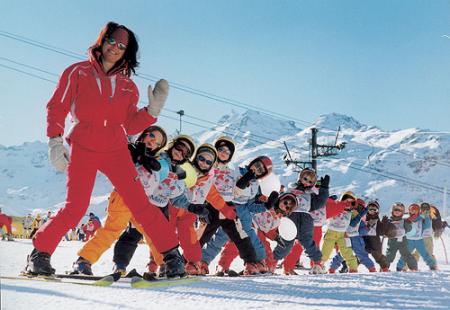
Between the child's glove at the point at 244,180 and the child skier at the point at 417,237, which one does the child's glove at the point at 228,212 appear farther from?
the child skier at the point at 417,237

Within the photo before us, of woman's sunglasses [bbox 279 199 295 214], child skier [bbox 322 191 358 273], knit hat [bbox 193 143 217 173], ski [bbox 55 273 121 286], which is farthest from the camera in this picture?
child skier [bbox 322 191 358 273]

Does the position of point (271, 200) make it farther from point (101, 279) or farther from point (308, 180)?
point (101, 279)

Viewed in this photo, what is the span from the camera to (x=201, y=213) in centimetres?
521

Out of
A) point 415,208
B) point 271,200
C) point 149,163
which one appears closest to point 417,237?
point 415,208

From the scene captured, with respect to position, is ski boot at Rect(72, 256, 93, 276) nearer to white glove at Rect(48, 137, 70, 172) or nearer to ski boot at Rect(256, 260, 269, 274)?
white glove at Rect(48, 137, 70, 172)

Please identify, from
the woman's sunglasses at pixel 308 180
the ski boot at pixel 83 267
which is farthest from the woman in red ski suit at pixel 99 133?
the woman's sunglasses at pixel 308 180

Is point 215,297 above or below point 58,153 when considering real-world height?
below

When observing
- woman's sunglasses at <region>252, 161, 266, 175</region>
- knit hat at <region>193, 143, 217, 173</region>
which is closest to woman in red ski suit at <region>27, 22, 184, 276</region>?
knit hat at <region>193, 143, 217, 173</region>

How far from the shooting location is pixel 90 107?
3.54 metres

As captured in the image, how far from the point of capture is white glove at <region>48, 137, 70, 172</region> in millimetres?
3389

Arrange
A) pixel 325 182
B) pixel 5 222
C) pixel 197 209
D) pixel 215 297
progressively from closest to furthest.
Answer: pixel 215 297 → pixel 197 209 → pixel 325 182 → pixel 5 222

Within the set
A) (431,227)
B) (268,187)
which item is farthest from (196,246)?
(431,227)

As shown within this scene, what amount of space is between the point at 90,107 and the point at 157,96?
20.2 inches

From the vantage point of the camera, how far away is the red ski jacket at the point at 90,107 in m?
3.49
